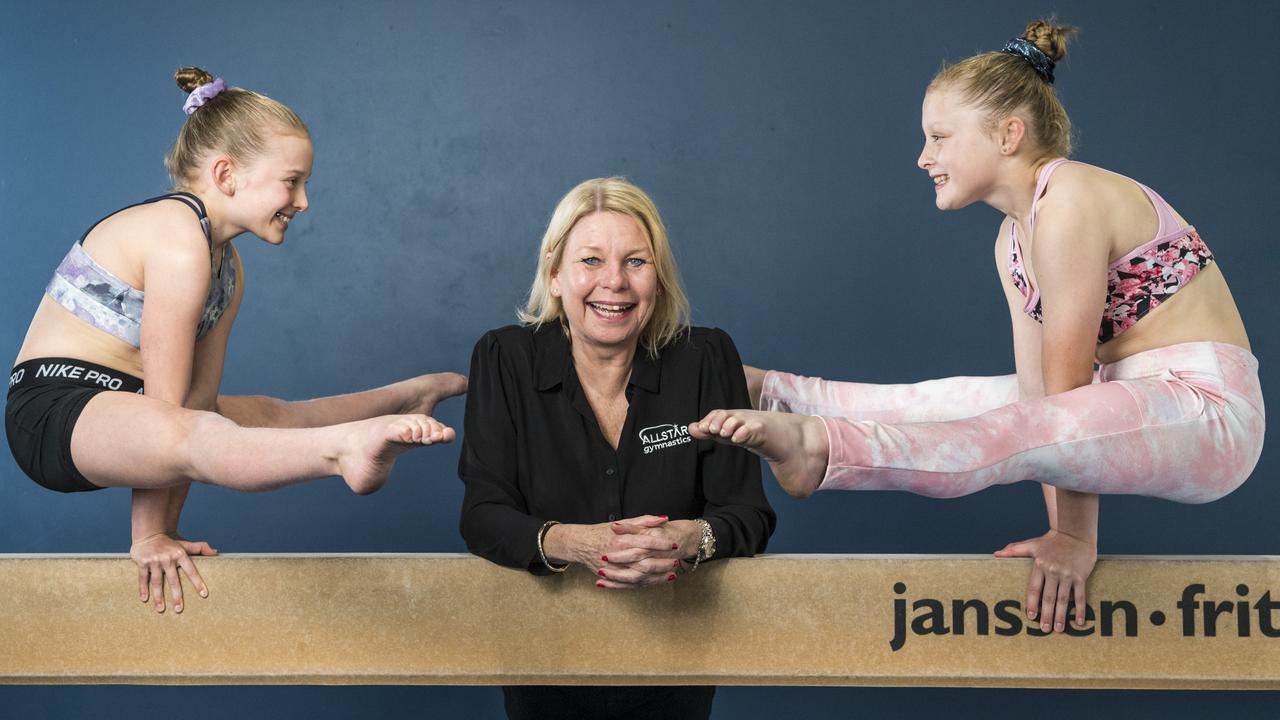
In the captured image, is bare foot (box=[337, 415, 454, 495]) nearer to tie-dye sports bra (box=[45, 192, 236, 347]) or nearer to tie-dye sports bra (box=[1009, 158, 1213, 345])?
tie-dye sports bra (box=[45, 192, 236, 347])

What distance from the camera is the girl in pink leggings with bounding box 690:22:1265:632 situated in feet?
5.90

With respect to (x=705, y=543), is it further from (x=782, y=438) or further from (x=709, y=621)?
(x=782, y=438)

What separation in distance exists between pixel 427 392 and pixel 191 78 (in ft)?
Answer: 2.68

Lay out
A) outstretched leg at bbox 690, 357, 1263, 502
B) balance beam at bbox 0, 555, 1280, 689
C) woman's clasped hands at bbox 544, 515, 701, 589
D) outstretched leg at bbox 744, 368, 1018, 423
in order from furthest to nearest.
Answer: outstretched leg at bbox 744, 368, 1018, 423 < balance beam at bbox 0, 555, 1280, 689 < woman's clasped hands at bbox 544, 515, 701, 589 < outstretched leg at bbox 690, 357, 1263, 502

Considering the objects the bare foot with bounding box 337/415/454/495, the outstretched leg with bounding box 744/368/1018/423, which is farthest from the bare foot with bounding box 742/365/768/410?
the bare foot with bounding box 337/415/454/495

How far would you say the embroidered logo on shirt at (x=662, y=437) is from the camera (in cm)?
219

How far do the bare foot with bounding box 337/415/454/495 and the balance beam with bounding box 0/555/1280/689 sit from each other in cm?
38

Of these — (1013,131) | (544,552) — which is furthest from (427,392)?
(1013,131)

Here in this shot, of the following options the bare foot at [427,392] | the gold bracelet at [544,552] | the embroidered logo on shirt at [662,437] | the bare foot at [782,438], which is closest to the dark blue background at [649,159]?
the bare foot at [427,392]

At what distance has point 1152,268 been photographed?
82.1 inches

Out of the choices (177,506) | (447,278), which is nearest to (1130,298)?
(177,506)

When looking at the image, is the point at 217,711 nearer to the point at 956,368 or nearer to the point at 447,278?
the point at 447,278

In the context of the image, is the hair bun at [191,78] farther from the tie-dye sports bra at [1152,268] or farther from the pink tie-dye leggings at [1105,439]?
the tie-dye sports bra at [1152,268]

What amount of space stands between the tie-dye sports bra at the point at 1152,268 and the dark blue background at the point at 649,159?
1418 mm
